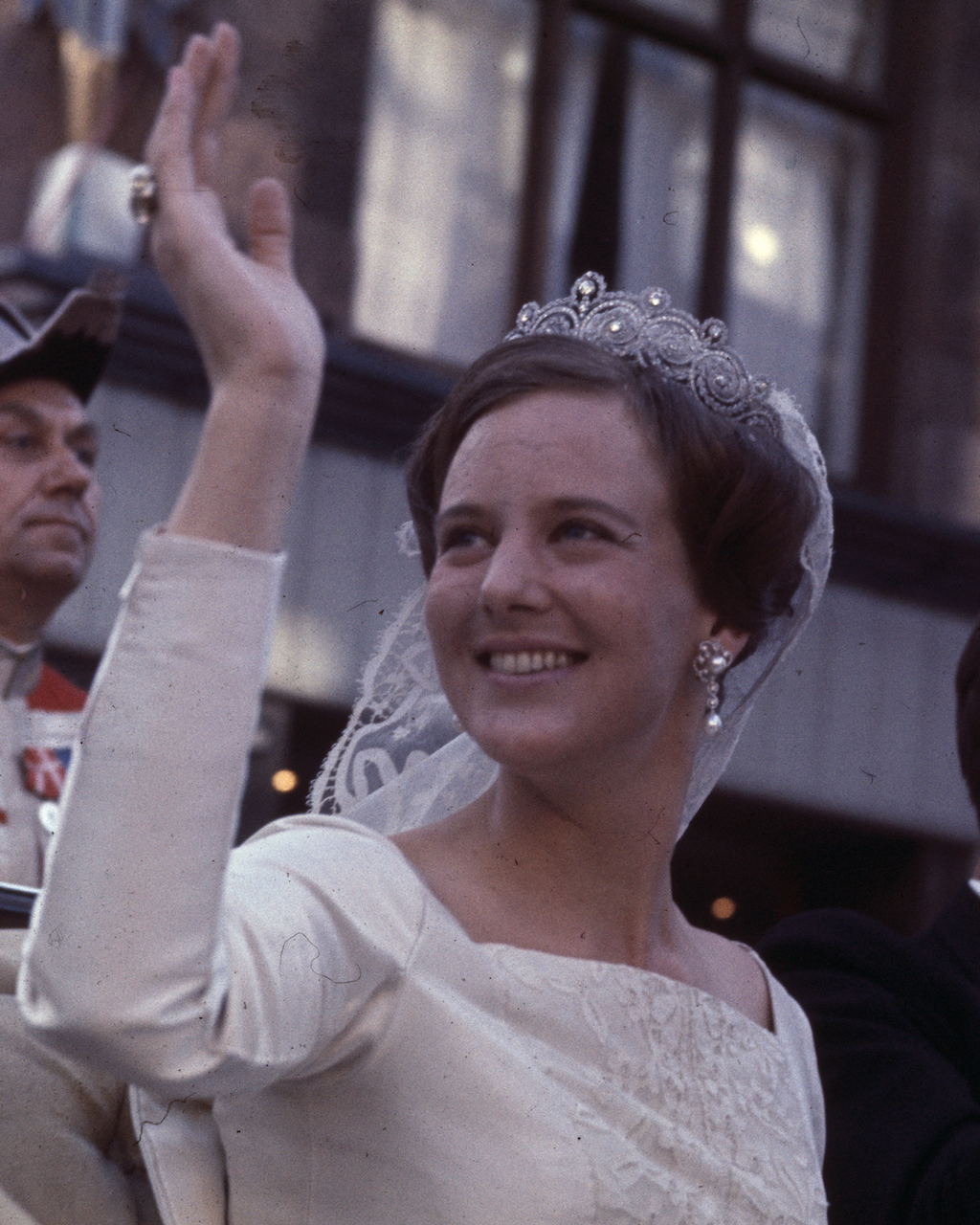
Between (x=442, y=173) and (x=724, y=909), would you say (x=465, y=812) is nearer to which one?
(x=724, y=909)

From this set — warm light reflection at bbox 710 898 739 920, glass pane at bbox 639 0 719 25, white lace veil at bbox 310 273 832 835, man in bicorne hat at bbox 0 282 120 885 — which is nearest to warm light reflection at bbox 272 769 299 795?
man in bicorne hat at bbox 0 282 120 885

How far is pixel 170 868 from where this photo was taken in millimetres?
A: 1108

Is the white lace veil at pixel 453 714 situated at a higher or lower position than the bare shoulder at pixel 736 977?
higher

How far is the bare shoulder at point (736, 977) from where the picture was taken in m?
1.81

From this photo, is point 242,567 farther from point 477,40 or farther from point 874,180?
point 874,180

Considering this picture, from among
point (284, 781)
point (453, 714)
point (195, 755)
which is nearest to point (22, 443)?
point (453, 714)

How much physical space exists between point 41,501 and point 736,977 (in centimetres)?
126

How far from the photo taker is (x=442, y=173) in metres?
6.14

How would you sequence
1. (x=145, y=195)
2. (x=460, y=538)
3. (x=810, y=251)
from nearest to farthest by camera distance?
(x=145, y=195) < (x=460, y=538) < (x=810, y=251)

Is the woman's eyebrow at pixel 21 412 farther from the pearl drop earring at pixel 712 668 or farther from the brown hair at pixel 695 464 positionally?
the pearl drop earring at pixel 712 668

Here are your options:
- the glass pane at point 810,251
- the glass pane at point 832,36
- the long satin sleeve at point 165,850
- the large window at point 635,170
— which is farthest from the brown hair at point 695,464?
the glass pane at point 832,36

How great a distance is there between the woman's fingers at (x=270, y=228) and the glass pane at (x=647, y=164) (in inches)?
205

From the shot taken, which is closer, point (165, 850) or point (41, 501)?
point (165, 850)

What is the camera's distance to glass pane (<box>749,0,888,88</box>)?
22.5ft
